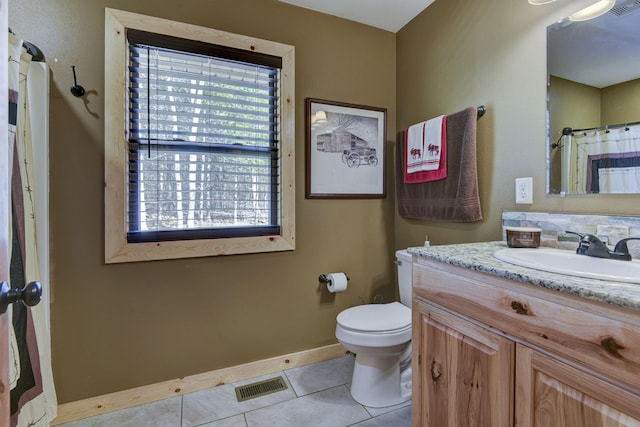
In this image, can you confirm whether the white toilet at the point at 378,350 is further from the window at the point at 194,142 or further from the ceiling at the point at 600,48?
the ceiling at the point at 600,48

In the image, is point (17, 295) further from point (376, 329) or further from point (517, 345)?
point (376, 329)

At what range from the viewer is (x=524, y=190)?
142 cm

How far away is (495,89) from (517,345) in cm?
131

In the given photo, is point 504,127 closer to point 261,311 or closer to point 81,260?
point 261,311

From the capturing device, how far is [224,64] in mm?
1812

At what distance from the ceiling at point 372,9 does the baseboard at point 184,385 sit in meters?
2.36

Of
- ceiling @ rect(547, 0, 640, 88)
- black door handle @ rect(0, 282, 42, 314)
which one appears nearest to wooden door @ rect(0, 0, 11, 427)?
black door handle @ rect(0, 282, 42, 314)

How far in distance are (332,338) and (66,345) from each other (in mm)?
1555

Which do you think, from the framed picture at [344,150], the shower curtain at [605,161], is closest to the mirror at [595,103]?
the shower curtain at [605,161]

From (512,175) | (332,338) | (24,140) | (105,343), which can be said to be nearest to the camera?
(24,140)

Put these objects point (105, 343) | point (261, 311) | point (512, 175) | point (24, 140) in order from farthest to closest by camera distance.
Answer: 1. point (261, 311)
2. point (105, 343)
3. point (512, 175)
4. point (24, 140)

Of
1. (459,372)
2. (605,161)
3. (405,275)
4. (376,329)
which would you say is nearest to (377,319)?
(376,329)

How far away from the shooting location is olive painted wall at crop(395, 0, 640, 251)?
135cm

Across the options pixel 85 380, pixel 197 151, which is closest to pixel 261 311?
pixel 85 380
